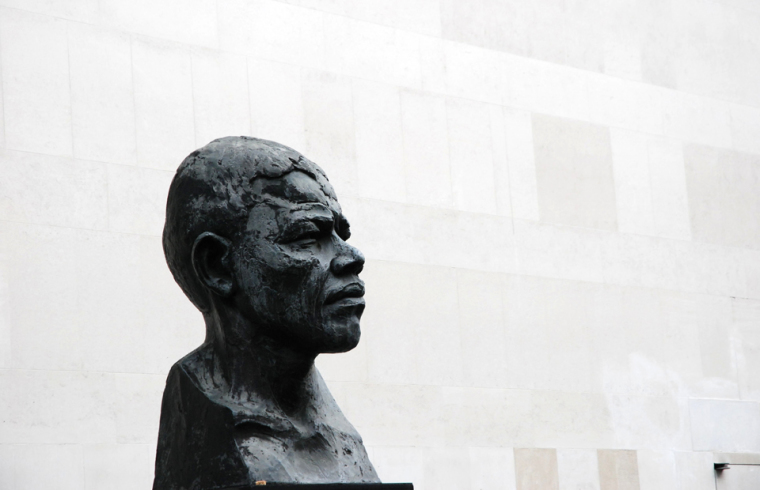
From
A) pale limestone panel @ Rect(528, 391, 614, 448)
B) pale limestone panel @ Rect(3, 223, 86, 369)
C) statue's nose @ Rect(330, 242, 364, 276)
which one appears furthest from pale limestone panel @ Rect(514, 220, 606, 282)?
statue's nose @ Rect(330, 242, 364, 276)

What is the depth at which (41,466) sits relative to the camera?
740cm

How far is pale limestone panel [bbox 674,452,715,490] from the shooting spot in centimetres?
1070

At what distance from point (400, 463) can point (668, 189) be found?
4.18 m

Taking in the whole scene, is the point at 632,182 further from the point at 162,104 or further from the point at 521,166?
the point at 162,104

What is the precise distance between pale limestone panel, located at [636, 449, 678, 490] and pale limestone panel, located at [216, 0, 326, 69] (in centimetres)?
457

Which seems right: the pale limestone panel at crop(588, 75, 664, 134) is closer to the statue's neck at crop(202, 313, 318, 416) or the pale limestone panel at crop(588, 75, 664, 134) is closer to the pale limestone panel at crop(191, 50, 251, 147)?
the pale limestone panel at crop(191, 50, 251, 147)

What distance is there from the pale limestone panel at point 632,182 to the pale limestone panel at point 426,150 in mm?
1997

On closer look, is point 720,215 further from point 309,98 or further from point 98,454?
point 98,454

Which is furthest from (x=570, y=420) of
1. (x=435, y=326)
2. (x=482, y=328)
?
(x=435, y=326)

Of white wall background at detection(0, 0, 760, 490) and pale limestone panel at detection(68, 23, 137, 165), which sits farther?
pale limestone panel at detection(68, 23, 137, 165)

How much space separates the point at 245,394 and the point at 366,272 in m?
5.02

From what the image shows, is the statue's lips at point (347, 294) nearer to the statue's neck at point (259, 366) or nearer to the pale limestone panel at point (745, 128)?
the statue's neck at point (259, 366)

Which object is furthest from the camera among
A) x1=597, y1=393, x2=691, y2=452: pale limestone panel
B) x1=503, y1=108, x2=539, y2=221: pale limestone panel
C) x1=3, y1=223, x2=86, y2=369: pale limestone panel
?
x1=597, y1=393, x2=691, y2=452: pale limestone panel

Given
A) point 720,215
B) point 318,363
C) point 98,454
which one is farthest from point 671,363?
point 98,454
